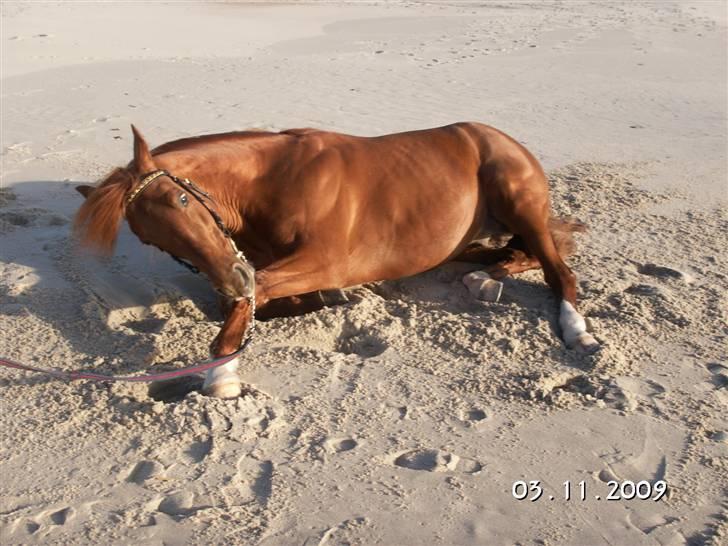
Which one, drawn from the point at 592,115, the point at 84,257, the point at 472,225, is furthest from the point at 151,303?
the point at 592,115

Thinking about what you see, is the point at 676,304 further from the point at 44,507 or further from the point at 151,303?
the point at 44,507

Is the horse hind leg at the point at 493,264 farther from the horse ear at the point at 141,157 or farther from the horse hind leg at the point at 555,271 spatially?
the horse ear at the point at 141,157

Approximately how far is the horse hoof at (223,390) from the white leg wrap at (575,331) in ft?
4.73

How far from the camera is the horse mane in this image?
10.8 feet

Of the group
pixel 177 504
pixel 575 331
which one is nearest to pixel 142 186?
pixel 177 504

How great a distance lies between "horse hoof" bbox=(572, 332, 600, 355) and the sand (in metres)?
0.04

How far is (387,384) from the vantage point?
3539 mm

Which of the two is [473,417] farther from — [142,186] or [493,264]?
[493,264]

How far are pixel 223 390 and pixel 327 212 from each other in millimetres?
990

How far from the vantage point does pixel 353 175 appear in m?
4.14

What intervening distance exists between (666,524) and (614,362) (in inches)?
42.2

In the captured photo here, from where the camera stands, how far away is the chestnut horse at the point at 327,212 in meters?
3.36

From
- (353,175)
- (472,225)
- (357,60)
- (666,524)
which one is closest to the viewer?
(666,524)

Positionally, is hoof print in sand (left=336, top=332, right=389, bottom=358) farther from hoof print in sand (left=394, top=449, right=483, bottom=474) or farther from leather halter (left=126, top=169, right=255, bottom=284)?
hoof print in sand (left=394, top=449, right=483, bottom=474)
